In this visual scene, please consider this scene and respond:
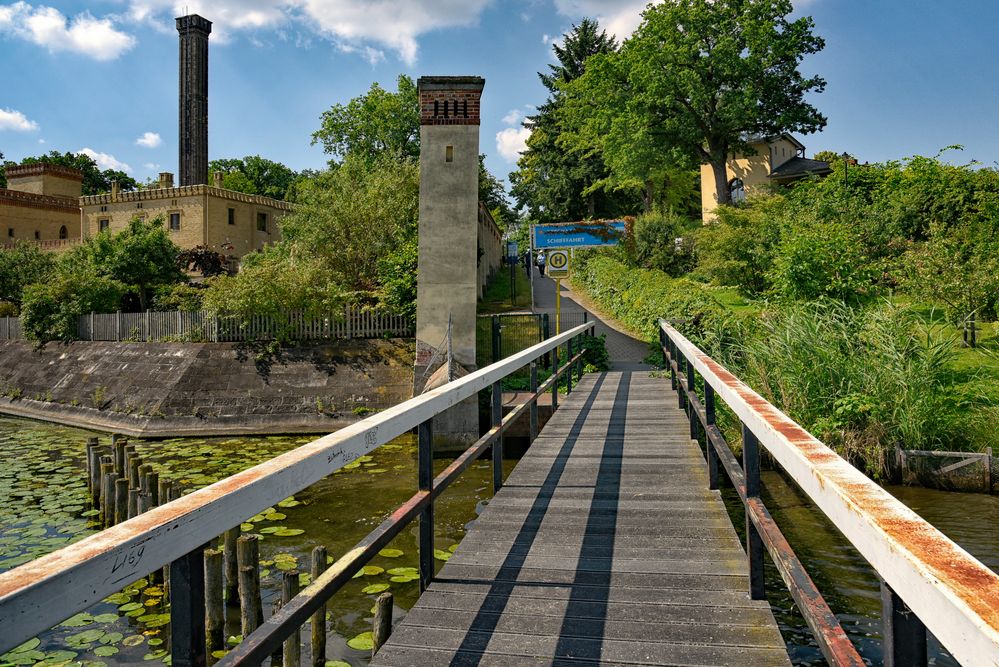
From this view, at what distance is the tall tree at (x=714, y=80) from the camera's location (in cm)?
3344

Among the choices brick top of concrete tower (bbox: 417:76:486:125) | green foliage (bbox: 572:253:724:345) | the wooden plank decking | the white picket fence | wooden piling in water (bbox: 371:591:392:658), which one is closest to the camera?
the wooden plank decking

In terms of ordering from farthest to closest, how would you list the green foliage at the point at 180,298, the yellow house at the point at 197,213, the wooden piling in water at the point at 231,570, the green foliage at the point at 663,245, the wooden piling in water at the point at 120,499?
the yellow house at the point at 197,213, the green foliage at the point at 663,245, the green foliage at the point at 180,298, the wooden piling in water at the point at 120,499, the wooden piling in water at the point at 231,570

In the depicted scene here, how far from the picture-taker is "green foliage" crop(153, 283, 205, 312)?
2059 cm

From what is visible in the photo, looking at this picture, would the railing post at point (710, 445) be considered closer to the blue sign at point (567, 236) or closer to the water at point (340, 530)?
the water at point (340, 530)

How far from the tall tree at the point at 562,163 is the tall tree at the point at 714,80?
5.67m

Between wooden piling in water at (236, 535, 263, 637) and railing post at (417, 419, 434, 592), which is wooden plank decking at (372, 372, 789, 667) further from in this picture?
wooden piling in water at (236, 535, 263, 637)

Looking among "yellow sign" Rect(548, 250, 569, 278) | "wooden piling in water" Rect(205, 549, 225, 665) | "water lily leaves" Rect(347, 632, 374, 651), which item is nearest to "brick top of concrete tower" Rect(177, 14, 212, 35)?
"yellow sign" Rect(548, 250, 569, 278)

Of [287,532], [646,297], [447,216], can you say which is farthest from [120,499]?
[646,297]

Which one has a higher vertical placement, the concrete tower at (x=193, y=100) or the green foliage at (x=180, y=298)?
the concrete tower at (x=193, y=100)

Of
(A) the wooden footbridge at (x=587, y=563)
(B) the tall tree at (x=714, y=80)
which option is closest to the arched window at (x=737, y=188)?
(B) the tall tree at (x=714, y=80)

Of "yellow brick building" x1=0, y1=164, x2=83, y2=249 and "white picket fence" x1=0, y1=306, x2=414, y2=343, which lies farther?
"yellow brick building" x1=0, y1=164, x2=83, y2=249

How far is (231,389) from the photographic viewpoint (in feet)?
56.0

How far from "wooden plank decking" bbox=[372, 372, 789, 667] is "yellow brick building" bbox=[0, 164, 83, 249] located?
49234 mm

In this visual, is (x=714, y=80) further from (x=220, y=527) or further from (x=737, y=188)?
(x=220, y=527)
